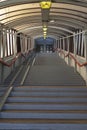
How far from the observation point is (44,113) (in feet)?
26.1

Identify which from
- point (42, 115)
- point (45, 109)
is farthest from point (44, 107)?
point (42, 115)

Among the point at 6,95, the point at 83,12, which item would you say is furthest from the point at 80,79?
the point at 6,95

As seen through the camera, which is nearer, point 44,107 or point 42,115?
A: point 42,115

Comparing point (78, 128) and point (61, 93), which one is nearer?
point (78, 128)

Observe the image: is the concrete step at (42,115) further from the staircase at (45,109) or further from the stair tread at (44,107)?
the stair tread at (44,107)

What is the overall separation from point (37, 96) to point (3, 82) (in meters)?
3.81

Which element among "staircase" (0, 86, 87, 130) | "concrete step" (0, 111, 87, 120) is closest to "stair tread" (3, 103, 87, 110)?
"staircase" (0, 86, 87, 130)

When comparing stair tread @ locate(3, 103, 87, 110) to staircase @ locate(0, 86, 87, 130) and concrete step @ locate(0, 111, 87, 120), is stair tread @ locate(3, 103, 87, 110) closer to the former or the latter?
staircase @ locate(0, 86, 87, 130)

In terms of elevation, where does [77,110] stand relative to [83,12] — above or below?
below

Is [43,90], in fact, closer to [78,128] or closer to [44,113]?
[44,113]

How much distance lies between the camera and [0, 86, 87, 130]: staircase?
720cm

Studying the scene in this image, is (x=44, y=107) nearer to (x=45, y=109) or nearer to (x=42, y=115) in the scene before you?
(x=45, y=109)

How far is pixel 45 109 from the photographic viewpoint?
27.9ft

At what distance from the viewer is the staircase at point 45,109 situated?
23.6 feet
